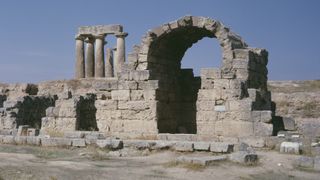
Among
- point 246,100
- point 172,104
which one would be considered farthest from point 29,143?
point 246,100

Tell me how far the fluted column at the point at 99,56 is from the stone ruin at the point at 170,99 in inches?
480

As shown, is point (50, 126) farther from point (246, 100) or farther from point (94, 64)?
point (94, 64)

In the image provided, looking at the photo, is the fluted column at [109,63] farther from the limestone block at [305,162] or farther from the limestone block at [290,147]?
the limestone block at [305,162]

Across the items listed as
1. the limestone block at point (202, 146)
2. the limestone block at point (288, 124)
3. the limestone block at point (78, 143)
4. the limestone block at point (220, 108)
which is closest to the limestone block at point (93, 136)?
the limestone block at point (78, 143)

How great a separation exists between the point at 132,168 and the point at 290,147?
4.08 m

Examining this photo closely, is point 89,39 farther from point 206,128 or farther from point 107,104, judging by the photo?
point 206,128

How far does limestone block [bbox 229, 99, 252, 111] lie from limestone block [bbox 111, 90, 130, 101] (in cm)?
363

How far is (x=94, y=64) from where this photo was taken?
32.4 metres

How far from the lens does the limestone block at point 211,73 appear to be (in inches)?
578

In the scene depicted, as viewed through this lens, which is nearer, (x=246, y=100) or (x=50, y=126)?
(x=246, y=100)

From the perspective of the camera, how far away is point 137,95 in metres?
15.6

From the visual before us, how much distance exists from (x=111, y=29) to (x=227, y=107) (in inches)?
750

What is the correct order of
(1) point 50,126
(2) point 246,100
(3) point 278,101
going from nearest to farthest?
(2) point 246,100 < (1) point 50,126 < (3) point 278,101

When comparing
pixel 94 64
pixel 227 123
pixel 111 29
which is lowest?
pixel 227 123
